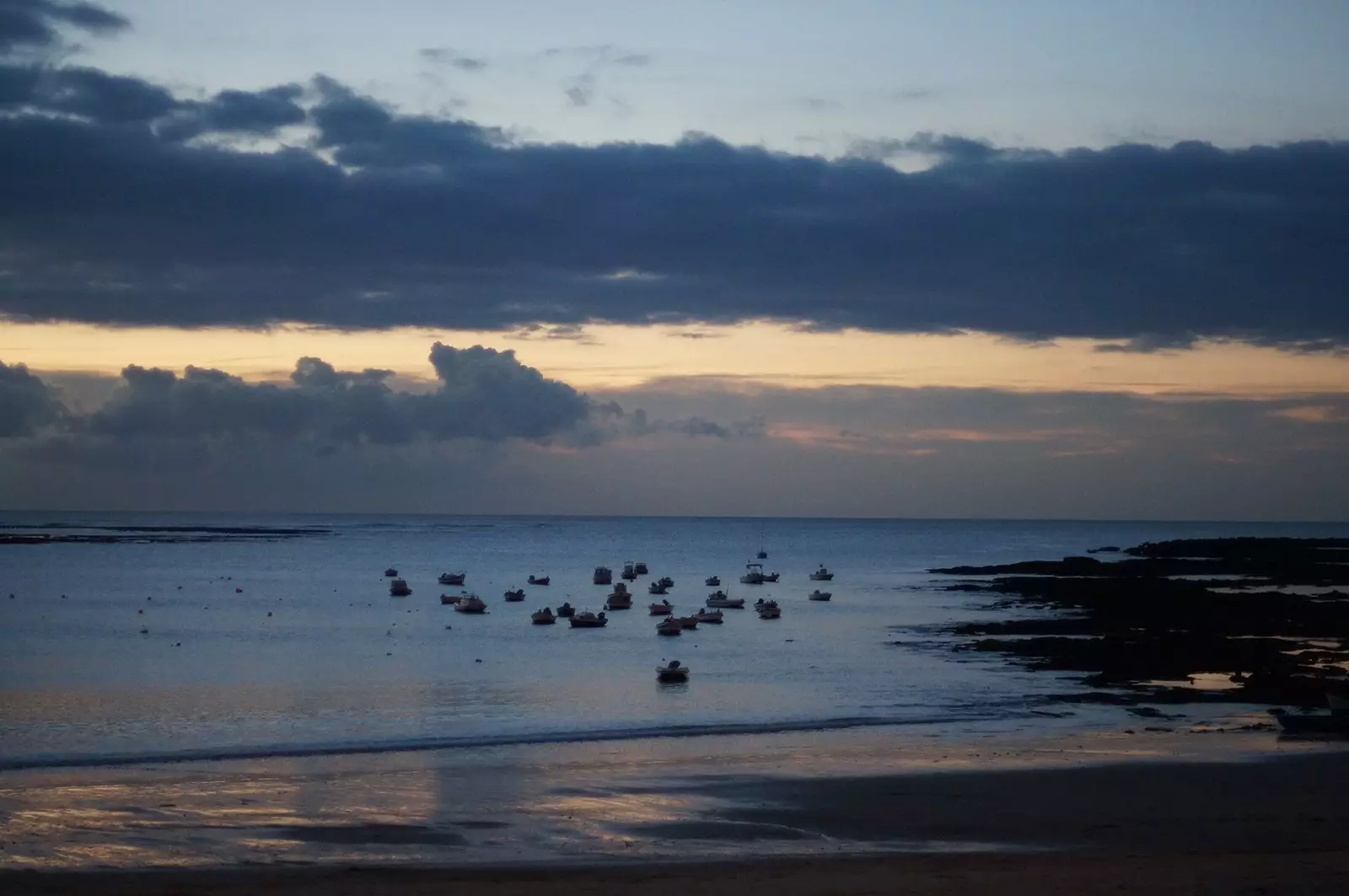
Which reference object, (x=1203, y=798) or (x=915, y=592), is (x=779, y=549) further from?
(x=1203, y=798)

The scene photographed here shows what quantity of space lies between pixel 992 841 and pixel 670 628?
125 feet

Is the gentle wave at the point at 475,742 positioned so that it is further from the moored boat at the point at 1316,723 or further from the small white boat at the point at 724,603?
the small white boat at the point at 724,603

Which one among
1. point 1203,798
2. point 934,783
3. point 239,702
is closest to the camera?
point 1203,798

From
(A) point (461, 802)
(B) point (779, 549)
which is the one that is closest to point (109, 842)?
(A) point (461, 802)

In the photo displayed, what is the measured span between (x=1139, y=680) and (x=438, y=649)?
26.3 m

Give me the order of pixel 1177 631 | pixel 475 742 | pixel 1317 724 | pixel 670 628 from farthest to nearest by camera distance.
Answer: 1. pixel 670 628
2. pixel 1177 631
3. pixel 475 742
4. pixel 1317 724

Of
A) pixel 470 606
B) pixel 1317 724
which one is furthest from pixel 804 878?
pixel 470 606

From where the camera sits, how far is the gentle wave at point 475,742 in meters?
24.5

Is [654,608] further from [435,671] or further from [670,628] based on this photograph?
[435,671]

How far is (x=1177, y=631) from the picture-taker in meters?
48.5

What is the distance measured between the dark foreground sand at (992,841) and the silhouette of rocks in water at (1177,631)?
10.2 m

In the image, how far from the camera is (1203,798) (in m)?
20.3

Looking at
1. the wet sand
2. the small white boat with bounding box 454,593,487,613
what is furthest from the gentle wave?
the small white boat with bounding box 454,593,487,613

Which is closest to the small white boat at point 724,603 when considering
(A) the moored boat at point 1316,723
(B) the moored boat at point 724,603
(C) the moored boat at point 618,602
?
(B) the moored boat at point 724,603
